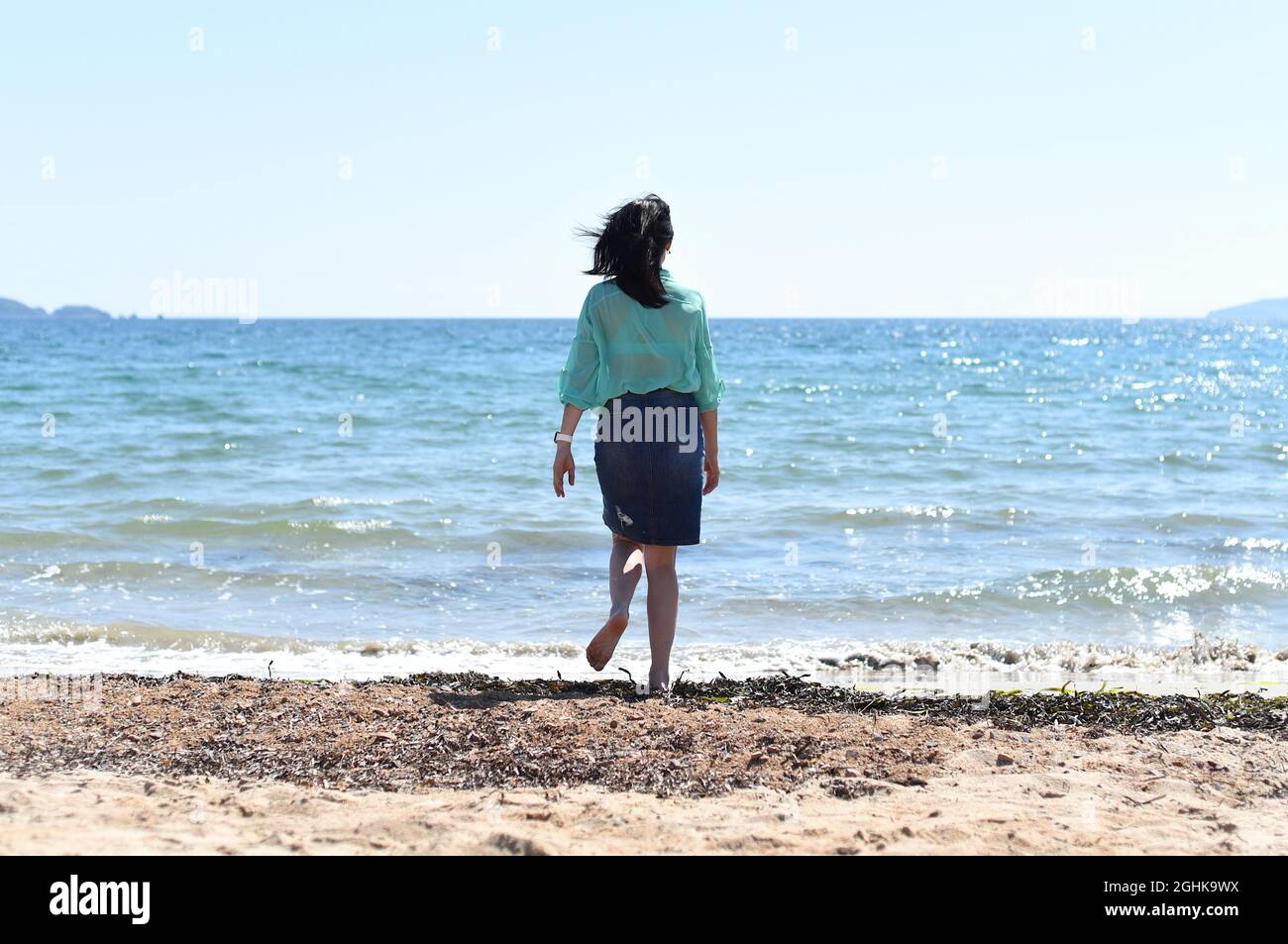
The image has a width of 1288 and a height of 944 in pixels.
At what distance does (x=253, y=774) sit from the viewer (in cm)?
332

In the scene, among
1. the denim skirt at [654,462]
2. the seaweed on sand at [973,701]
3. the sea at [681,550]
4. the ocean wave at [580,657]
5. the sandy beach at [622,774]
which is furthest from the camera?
the sea at [681,550]

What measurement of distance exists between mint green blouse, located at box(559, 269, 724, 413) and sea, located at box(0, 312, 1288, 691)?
1688 millimetres

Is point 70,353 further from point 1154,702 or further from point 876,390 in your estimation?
point 1154,702

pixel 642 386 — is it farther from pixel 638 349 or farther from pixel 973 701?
pixel 973 701

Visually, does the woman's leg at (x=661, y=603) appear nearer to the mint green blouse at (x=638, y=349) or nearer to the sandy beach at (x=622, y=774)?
the sandy beach at (x=622, y=774)

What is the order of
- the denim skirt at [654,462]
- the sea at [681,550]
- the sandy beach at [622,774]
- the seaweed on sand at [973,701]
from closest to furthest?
1. the sandy beach at [622,774]
2. the seaweed on sand at [973,701]
3. the denim skirt at [654,462]
4. the sea at [681,550]

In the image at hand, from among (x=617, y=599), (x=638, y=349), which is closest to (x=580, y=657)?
(x=617, y=599)

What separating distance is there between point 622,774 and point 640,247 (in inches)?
71.9

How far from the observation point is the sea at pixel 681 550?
5859 mm

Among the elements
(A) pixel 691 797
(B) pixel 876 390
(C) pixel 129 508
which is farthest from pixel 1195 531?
(B) pixel 876 390

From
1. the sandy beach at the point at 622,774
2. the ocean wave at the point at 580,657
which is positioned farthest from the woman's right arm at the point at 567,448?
the ocean wave at the point at 580,657

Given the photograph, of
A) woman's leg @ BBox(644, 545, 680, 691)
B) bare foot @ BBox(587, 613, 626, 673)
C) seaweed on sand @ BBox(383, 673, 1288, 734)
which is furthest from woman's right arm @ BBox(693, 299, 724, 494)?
seaweed on sand @ BBox(383, 673, 1288, 734)

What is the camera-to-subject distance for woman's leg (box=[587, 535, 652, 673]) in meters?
4.18

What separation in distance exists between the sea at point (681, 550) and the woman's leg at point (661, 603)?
964 mm
